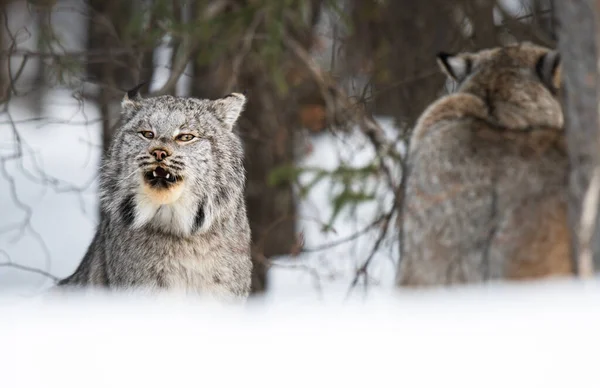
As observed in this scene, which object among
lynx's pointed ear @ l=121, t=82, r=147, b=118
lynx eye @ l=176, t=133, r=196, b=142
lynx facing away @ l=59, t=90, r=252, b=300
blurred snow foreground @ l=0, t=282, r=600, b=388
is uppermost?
lynx's pointed ear @ l=121, t=82, r=147, b=118

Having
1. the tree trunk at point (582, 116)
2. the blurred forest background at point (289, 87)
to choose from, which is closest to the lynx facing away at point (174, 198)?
the blurred forest background at point (289, 87)

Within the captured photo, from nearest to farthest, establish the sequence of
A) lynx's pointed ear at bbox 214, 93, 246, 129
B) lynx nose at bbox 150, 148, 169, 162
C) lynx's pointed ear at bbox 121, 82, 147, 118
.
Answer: lynx nose at bbox 150, 148, 169, 162
lynx's pointed ear at bbox 121, 82, 147, 118
lynx's pointed ear at bbox 214, 93, 246, 129

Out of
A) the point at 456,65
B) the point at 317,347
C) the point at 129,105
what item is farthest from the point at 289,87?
the point at 317,347

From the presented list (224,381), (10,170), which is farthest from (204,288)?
(10,170)

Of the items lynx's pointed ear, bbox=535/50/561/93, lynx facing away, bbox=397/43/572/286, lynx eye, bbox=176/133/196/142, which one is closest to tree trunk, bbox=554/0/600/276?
lynx facing away, bbox=397/43/572/286

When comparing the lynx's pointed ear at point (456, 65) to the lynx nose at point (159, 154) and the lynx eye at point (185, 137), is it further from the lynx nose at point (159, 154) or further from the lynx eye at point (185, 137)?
the lynx nose at point (159, 154)

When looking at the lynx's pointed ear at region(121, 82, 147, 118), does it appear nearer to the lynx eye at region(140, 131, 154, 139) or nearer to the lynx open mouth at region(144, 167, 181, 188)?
the lynx eye at region(140, 131, 154, 139)

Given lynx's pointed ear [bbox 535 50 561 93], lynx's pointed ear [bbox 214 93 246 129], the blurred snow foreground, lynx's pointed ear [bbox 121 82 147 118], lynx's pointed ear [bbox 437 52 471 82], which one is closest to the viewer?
the blurred snow foreground

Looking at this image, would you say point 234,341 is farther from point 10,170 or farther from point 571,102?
point 10,170

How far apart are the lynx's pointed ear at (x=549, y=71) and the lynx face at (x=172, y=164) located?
1.84 m

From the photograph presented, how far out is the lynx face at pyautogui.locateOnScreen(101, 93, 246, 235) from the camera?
13.1 ft

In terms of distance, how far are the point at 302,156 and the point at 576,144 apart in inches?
194

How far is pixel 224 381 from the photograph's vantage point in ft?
9.26

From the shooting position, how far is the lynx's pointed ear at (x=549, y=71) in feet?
17.0
